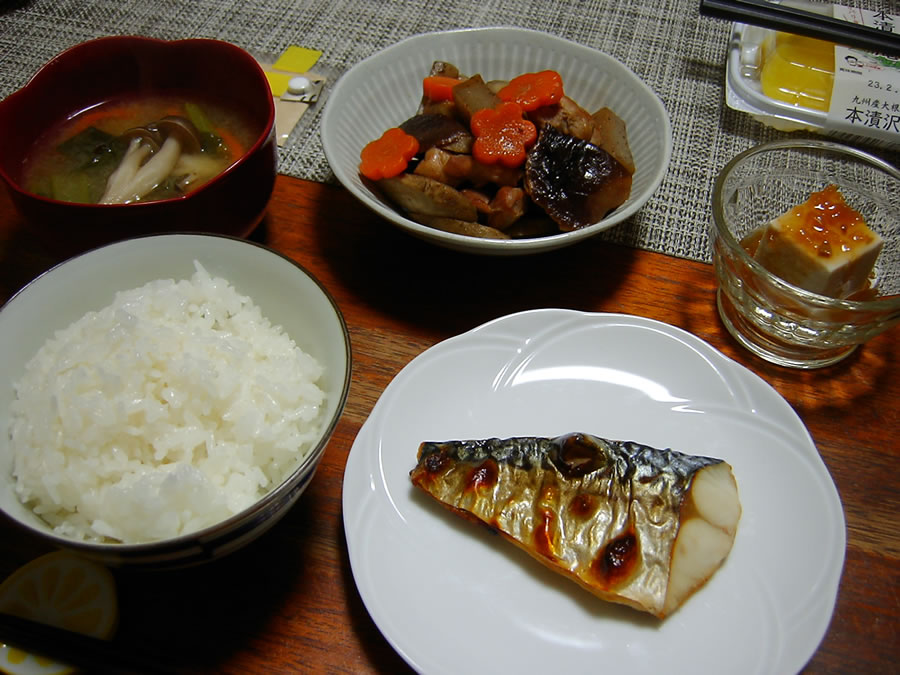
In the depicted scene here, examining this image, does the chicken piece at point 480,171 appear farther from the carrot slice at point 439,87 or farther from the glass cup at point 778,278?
the glass cup at point 778,278

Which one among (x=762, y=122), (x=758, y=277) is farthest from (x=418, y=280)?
(x=762, y=122)

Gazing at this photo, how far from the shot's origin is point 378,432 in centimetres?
137

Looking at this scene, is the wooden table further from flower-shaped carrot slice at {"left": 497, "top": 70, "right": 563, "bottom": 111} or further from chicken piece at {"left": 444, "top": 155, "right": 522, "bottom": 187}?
flower-shaped carrot slice at {"left": 497, "top": 70, "right": 563, "bottom": 111}

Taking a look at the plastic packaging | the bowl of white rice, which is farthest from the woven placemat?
the bowl of white rice

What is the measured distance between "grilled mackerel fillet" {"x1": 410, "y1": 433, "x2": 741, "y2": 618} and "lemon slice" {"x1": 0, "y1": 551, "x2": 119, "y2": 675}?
61cm

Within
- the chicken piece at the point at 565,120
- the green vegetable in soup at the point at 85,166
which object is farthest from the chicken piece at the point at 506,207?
the green vegetable in soup at the point at 85,166

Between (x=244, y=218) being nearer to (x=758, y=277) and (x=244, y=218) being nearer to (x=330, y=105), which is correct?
(x=330, y=105)

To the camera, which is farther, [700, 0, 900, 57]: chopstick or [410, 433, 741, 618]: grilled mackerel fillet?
[700, 0, 900, 57]: chopstick

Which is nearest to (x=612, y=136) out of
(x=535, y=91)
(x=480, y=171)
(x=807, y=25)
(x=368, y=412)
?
(x=535, y=91)

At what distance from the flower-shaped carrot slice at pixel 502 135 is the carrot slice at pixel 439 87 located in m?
0.18

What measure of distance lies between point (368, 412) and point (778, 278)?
100 cm

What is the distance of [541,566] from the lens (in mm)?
1246

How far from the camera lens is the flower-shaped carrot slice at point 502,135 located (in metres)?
1.71

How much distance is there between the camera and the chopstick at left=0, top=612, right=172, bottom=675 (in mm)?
1074
